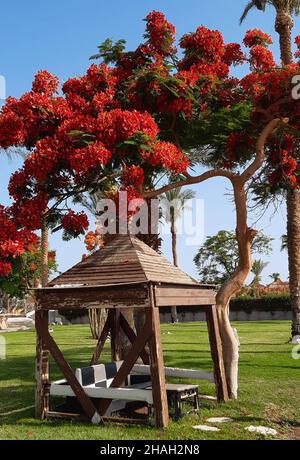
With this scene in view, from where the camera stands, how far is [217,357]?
10.6m

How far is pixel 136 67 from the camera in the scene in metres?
12.4

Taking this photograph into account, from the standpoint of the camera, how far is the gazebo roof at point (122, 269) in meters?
9.05

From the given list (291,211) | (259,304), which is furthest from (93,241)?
(259,304)

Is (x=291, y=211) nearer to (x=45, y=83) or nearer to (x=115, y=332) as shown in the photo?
(x=115, y=332)

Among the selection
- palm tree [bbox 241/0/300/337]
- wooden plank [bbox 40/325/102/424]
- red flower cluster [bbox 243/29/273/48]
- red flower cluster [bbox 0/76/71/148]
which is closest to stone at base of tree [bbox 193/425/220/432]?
wooden plank [bbox 40/325/102/424]

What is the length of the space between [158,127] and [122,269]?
416cm

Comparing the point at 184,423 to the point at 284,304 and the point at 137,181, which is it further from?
the point at 284,304

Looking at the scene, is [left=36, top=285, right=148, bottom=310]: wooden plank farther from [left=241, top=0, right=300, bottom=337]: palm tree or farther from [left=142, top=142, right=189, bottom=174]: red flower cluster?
[left=241, top=0, right=300, bottom=337]: palm tree

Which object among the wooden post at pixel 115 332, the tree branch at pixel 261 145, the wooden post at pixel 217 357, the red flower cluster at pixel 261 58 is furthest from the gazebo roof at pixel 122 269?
the red flower cluster at pixel 261 58

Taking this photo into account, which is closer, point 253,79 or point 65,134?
point 65,134

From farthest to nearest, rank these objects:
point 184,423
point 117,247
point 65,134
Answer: point 117,247
point 65,134
point 184,423

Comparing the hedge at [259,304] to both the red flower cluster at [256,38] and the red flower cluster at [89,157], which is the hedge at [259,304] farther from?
the red flower cluster at [89,157]
